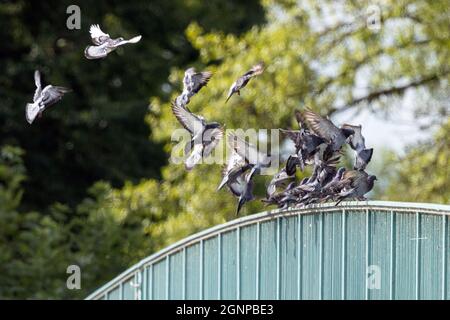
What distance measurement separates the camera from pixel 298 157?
31.6ft

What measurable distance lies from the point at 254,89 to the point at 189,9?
10.0 meters

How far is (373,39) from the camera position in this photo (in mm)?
19094

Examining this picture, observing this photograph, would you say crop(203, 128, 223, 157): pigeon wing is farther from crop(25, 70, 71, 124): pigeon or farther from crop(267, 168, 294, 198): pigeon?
crop(25, 70, 71, 124): pigeon

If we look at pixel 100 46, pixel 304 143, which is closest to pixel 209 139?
pixel 304 143

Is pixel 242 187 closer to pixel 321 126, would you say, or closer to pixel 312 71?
pixel 321 126

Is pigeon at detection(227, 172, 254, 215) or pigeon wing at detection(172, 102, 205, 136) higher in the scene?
pigeon wing at detection(172, 102, 205, 136)

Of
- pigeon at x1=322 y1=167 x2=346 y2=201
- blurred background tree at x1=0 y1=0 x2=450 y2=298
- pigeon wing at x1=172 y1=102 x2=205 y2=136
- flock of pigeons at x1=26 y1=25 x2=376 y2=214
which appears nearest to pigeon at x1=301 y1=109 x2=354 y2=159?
flock of pigeons at x1=26 y1=25 x2=376 y2=214

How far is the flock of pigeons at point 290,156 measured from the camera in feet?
31.1

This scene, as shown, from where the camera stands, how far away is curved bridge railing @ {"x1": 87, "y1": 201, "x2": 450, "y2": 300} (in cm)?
931

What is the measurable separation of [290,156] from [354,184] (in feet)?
1.81

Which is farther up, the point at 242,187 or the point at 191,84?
the point at 191,84

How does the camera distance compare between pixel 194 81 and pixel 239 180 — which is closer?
pixel 194 81

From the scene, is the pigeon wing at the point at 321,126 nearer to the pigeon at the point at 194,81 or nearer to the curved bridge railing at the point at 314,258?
the curved bridge railing at the point at 314,258

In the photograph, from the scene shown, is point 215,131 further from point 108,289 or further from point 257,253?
point 108,289
